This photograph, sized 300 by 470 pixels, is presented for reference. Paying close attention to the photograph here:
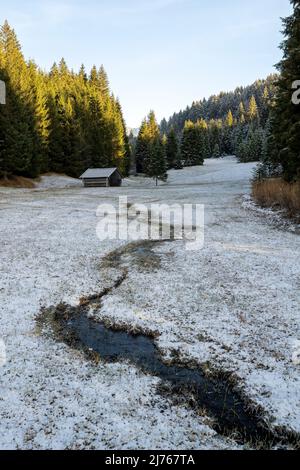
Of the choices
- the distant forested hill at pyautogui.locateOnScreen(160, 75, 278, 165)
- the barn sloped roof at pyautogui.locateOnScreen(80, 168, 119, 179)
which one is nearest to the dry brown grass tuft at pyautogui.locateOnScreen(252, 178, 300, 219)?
the distant forested hill at pyautogui.locateOnScreen(160, 75, 278, 165)

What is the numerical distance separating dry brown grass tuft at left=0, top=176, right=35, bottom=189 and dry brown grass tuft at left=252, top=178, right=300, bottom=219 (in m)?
30.7

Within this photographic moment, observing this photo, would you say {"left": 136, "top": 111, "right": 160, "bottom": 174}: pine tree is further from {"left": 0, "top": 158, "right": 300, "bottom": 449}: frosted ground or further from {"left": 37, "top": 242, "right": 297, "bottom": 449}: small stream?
{"left": 37, "top": 242, "right": 297, "bottom": 449}: small stream

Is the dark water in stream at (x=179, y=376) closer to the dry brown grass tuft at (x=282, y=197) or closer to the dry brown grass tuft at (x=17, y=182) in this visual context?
the dry brown grass tuft at (x=282, y=197)

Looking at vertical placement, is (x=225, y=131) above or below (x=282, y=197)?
above

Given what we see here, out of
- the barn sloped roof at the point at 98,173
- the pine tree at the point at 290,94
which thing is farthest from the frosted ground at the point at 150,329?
the barn sloped roof at the point at 98,173

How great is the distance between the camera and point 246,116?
144375 mm

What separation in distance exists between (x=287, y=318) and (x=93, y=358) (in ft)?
14.5

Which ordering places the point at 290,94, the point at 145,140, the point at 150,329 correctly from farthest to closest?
the point at 145,140 < the point at 290,94 < the point at 150,329

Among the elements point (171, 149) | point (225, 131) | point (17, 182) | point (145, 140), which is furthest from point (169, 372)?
point (225, 131)

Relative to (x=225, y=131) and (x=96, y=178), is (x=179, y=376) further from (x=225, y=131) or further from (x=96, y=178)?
(x=225, y=131)

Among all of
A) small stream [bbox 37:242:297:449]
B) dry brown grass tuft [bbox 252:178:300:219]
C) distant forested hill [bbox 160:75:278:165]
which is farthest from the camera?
distant forested hill [bbox 160:75:278:165]

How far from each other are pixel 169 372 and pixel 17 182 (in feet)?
137

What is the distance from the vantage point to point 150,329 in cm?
695

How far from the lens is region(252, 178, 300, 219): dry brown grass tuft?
17.6 m
